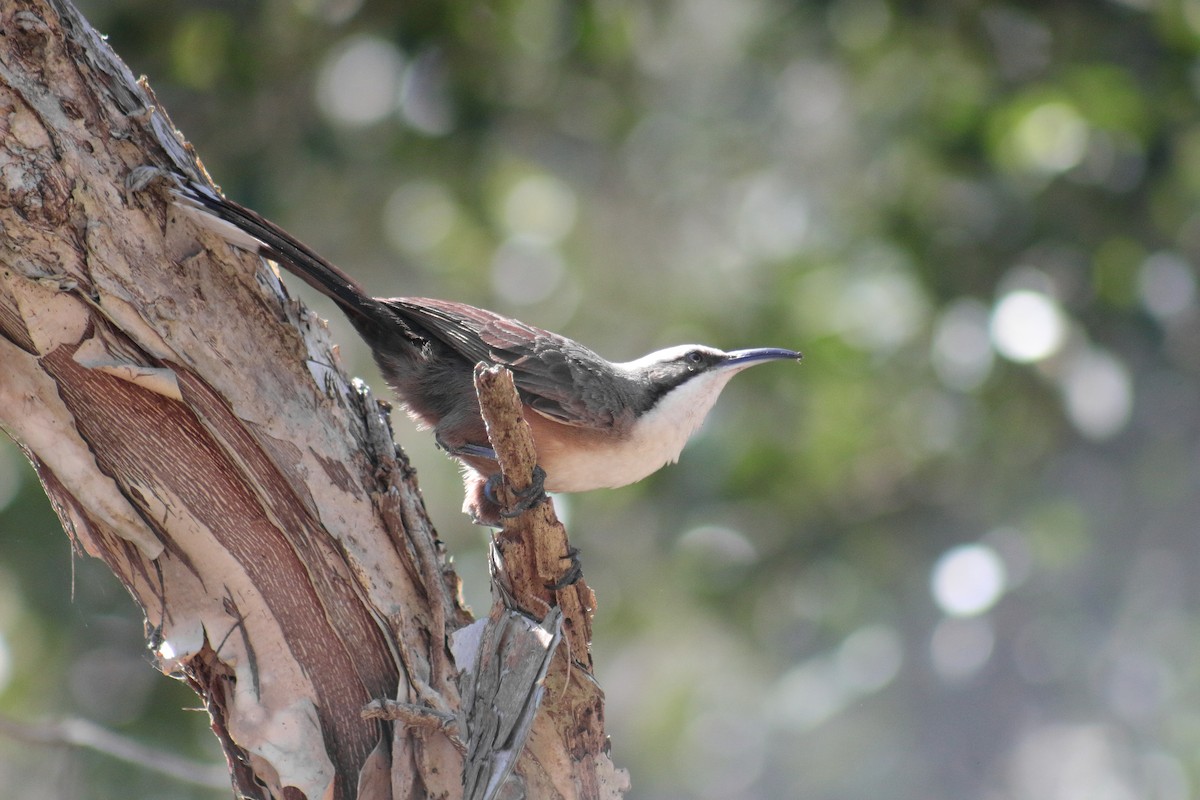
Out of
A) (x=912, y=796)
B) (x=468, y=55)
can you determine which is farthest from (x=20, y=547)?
(x=912, y=796)

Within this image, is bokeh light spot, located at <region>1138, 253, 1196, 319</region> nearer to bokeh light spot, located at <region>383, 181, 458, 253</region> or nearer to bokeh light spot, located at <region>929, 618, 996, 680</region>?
bokeh light spot, located at <region>929, 618, 996, 680</region>

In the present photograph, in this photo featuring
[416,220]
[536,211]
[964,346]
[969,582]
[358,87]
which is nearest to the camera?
[969,582]

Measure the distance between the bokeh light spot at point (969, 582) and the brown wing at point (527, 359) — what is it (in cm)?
413

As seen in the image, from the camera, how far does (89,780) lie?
7.24 m

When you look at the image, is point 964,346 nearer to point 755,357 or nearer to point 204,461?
point 755,357

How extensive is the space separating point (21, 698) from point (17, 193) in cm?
584

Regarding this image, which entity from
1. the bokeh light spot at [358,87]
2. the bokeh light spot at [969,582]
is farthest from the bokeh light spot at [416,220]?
the bokeh light spot at [969,582]

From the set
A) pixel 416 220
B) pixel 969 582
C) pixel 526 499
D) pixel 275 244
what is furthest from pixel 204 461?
pixel 416 220

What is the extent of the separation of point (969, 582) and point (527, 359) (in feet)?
14.8

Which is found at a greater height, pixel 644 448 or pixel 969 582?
pixel 969 582

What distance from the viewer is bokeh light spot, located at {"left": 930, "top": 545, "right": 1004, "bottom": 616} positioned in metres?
7.44

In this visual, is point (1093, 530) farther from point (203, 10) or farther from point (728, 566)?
point (203, 10)

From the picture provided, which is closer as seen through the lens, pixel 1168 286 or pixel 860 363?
pixel 1168 286

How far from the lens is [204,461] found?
120 inches
